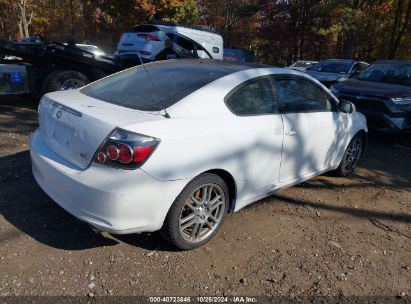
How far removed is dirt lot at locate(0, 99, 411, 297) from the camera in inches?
116

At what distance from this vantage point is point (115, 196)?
2.79 meters

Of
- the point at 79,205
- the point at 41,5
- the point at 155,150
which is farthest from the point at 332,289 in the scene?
the point at 41,5

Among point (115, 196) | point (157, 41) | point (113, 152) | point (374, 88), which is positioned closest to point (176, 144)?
point (113, 152)

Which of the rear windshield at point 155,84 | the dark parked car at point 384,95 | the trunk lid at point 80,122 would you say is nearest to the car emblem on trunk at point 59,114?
the trunk lid at point 80,122

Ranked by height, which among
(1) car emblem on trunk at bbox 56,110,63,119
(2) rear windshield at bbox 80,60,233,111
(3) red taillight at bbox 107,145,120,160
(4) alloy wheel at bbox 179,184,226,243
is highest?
(2) rear windshield at bbox 80,60,233,111

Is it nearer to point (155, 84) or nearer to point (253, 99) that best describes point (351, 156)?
point (253, 99)

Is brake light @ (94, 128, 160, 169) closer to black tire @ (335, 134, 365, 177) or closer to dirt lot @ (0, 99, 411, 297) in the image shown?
dirt lot @ (0, 99, 411, 297)

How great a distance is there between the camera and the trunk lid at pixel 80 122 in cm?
292

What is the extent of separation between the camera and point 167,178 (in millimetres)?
2912

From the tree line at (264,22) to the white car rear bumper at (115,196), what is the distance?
2158 cm

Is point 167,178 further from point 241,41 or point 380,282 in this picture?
point 241,41

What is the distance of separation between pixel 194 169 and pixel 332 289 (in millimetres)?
1435

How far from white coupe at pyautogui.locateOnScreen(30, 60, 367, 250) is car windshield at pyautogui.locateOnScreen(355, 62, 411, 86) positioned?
494 centimetres

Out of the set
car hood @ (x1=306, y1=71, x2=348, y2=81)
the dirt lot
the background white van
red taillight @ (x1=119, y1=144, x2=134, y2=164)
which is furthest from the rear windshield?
car hood @ (x1=306, y1=71, x2=348, y2=81)
